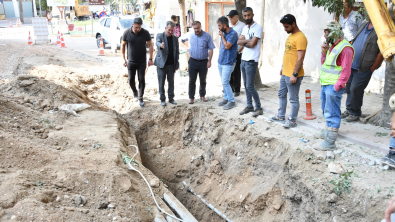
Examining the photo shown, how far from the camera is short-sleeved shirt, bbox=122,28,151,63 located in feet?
22.3

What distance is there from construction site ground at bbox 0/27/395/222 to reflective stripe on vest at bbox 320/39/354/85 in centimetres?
105

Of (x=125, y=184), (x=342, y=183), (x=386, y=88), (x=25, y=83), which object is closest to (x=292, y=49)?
(x=386, y=88)

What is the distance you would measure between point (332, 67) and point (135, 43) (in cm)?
423

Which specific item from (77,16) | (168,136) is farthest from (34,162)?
(77,16)

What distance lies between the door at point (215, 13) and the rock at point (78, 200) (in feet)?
39.8

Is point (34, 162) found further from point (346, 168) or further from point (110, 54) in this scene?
point (110, 54)

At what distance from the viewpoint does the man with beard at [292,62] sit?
4863mm

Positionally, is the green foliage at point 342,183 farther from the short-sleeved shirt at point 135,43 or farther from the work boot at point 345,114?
the short-sleeved shirt at point 135,43

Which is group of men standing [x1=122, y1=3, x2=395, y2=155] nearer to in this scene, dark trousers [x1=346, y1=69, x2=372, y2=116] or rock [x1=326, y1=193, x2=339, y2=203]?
dark trousers [x1=346, y1=69, x2=372, y2=116]

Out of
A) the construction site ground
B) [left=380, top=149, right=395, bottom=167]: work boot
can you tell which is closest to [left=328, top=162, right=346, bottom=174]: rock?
the construction site ground

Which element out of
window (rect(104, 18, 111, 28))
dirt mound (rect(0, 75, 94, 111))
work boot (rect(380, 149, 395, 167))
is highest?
window (rect(104, 18, 111, 28))

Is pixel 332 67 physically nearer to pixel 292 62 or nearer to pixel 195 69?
pixel 292 62

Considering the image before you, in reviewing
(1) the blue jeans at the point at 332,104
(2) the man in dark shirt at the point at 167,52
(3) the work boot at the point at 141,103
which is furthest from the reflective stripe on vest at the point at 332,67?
(3) the work boot at the point at 141,103

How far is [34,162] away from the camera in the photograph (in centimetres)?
402
